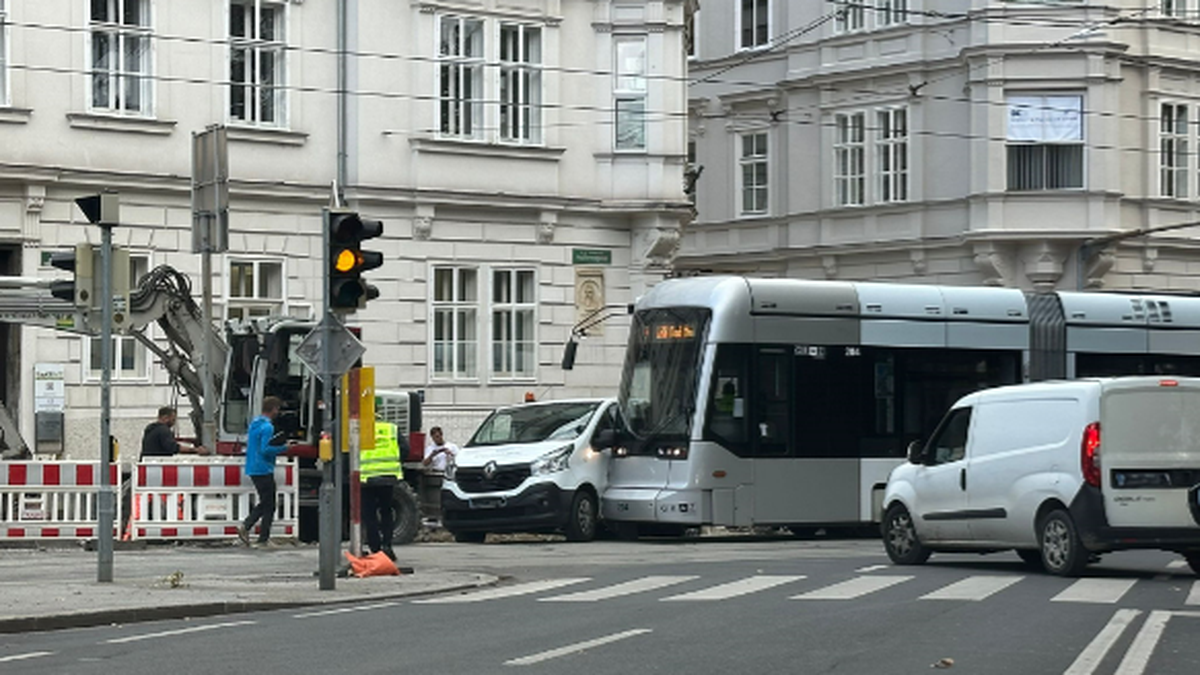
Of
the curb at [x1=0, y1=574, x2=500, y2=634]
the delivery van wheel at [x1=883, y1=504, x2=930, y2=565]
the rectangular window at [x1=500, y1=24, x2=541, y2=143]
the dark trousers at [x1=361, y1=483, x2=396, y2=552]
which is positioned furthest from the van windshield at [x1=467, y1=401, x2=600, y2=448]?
the rectangular window at [x1=500, y1=24, x2=541, y2=143]

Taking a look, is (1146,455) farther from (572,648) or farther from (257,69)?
(257,69)

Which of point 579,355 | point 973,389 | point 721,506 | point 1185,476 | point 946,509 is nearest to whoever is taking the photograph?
point 1185,476

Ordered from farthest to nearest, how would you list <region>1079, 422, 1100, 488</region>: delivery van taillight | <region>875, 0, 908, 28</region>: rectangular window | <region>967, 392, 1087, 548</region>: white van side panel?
<region>875, 0, 908, 28</region>: rectangular window, <region>967, 392, 1087, 548</region>: white van side panel, <region>1079, 422, 1100, 488</region>: delivery van taillight

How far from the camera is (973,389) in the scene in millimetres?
31219

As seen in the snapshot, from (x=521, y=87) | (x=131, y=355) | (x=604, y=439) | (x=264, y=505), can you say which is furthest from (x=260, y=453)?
(x=521, y=87)

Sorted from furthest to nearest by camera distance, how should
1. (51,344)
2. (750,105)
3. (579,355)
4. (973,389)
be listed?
(750,105) < (579,355) < (51,344) < (973,389)

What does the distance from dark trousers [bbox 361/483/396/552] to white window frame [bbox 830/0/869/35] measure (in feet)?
94.6

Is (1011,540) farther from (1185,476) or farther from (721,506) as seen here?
(721,506)

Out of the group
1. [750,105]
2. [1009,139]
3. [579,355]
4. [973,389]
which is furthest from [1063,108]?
[973,389]

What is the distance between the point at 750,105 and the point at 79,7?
21360mm

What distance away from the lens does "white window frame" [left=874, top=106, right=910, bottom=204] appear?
4925 cm

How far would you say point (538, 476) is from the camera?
2819cm

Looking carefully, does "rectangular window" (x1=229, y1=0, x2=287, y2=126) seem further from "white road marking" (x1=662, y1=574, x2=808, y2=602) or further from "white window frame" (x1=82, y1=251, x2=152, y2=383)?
"white road marking" (x1=662, y1=574, x2=808, y2=602)

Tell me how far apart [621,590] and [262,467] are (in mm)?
8377
